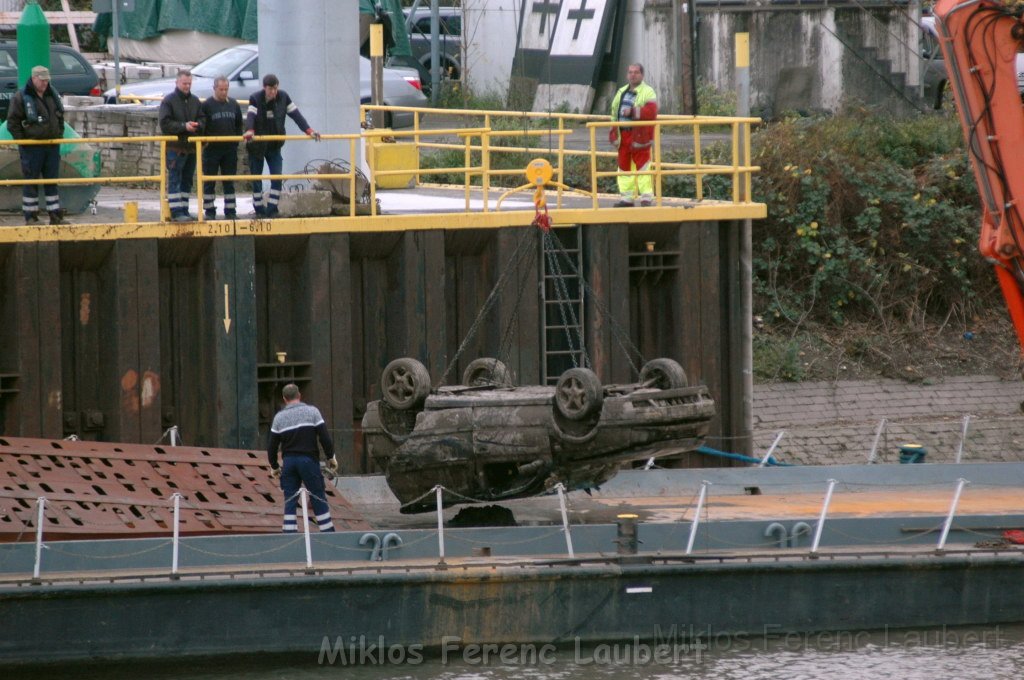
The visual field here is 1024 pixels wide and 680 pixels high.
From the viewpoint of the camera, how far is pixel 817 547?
13906 millimetres

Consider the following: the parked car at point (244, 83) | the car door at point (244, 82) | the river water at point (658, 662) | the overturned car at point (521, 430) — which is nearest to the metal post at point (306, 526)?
the river water at point (658, 662)

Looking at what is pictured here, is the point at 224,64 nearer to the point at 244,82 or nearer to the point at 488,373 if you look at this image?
the point at 244,82

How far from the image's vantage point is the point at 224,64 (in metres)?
27.8

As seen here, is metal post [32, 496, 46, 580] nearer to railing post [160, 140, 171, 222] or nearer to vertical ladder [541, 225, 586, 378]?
railing post [160, 140, 171, 222]

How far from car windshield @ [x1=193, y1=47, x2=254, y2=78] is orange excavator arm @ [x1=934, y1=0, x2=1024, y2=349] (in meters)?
15.2

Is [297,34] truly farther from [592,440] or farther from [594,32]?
[594,32]

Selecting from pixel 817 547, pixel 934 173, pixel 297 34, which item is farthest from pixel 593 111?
pixel 817 547

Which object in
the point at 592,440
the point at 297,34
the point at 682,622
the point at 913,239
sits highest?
the point at 297,34

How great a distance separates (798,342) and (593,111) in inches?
333

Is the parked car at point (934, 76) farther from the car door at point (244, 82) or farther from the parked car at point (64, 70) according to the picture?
the parked car at point (64, 70)

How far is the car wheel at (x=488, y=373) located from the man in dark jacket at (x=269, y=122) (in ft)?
10.2

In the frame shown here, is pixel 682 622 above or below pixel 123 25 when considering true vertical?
below

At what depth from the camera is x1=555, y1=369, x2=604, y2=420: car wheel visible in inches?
522

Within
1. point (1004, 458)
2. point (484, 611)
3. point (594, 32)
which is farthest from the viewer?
point (594, 32)
